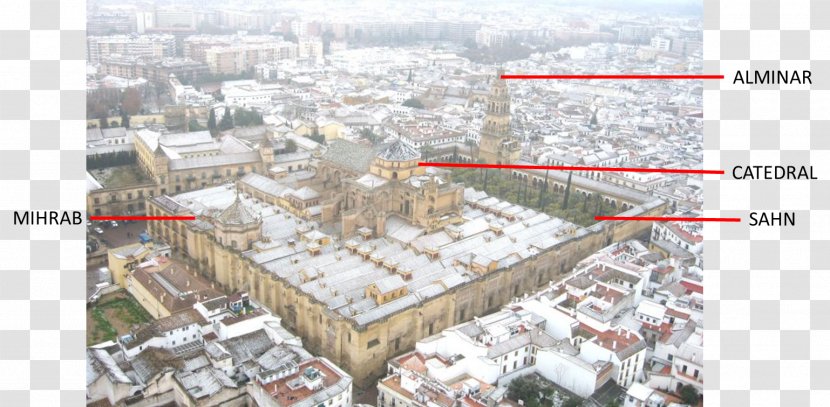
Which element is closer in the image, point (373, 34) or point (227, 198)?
point (227, 198)

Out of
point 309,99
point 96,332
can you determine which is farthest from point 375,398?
point 309,99

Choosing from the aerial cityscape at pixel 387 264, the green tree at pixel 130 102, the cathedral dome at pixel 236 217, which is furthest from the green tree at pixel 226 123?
the cathedral dome at pixel 236 217

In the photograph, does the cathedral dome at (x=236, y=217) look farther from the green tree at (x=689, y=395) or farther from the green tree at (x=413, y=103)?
the green tree at (x=413, y=103)

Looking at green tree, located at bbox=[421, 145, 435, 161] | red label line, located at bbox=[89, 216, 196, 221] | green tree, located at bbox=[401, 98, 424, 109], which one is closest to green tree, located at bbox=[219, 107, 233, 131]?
green tree, located at bbox=[421, 145, 435, 161]

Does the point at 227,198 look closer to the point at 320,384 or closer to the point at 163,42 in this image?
the point at 320,384

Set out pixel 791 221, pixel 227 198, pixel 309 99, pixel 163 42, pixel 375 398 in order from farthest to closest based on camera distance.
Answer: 1. pixel 163 42
2. pixel 309 99
3. pixel 227 198
4. pixel 375 398
5. pixel 791 221

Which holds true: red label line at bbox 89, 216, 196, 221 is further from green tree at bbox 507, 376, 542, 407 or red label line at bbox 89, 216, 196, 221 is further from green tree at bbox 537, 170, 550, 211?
green tree at bbox 537, 170, 550, 211

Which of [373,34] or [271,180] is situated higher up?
[373,34]
